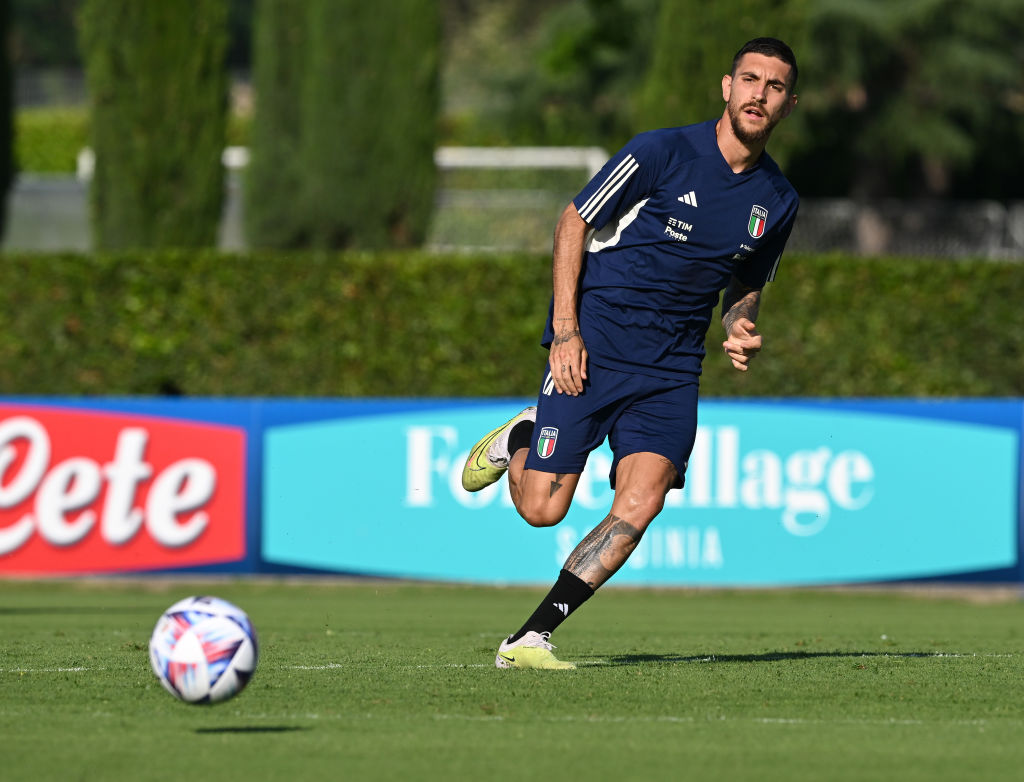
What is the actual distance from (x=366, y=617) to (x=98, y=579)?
4357 millimetres

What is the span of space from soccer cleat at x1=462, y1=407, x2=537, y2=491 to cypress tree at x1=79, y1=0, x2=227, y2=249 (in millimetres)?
13395

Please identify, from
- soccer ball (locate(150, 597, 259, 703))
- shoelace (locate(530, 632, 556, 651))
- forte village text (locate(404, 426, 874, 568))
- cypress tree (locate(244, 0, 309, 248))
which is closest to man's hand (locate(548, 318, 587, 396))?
shoelace (locate(530, 632, 556, 651))

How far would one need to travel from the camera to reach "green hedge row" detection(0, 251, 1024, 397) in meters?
19.2

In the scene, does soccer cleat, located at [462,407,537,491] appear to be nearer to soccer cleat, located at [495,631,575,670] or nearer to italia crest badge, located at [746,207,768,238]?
soccer cleat, located at [495,631,575,670]

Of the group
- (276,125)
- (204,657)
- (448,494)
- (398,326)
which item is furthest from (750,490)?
(276,125)

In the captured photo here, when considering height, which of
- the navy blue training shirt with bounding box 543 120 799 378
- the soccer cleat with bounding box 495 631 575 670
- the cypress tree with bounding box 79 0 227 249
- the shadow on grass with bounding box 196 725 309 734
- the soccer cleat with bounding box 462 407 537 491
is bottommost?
the shadow on grass with bounding box 196 725 309 734

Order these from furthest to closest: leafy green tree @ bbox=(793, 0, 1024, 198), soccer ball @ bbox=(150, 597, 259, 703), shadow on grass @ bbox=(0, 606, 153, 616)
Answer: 1. leafy green tree @ bbox=(793, 0, 1024, 198)
2. shadow on grass @ bbox=(0, 606, 153, 616)
3. soccer ball @ bbox=(150, 597, 259, 703)

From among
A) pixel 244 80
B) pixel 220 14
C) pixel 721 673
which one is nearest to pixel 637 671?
pixel 721 673

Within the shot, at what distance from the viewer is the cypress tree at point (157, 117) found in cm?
2103

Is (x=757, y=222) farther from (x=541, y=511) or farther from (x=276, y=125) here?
(x=276, y=125)

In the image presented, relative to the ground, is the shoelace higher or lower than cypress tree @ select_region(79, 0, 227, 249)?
lower

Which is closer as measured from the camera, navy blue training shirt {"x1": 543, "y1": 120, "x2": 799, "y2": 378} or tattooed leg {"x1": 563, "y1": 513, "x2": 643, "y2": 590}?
tattooed leg {"x1": 563, "y1": 513, "x2": 643, "y2": 590}

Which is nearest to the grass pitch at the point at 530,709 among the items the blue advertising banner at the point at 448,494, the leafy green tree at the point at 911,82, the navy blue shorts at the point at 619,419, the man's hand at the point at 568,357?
the navy blue shorts at the point at 619,419

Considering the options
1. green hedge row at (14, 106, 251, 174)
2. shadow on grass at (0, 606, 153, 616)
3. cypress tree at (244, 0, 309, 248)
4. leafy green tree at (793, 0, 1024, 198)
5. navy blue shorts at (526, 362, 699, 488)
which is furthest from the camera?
green hedge row at (14, 106, 251, 174)
